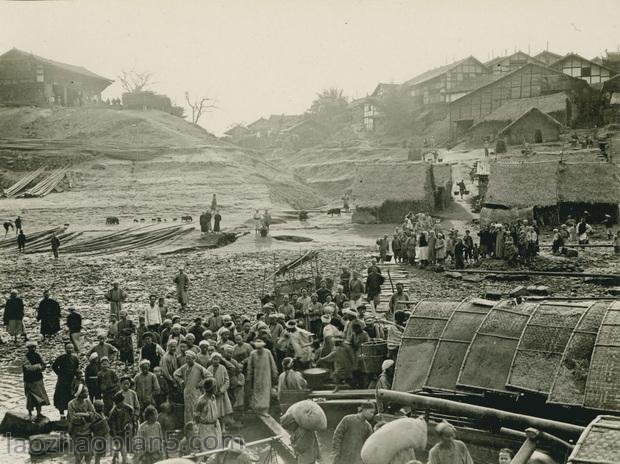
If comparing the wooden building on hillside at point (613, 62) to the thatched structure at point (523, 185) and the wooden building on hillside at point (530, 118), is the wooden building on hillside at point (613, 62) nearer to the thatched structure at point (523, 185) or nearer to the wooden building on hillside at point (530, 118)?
the wooden building on hillside at point (530, 118)

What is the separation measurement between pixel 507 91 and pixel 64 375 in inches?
2054

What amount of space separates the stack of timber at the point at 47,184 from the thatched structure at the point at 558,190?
2798 cm

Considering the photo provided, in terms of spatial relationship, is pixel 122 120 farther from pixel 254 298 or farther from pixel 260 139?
pixel 254 298

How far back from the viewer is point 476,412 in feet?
26.2

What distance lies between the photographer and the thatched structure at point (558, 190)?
3055 centimetres

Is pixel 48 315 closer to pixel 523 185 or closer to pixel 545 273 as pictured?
pixel 545 273

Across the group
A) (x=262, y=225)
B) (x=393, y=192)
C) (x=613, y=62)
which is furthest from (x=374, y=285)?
(x=613, y=62)

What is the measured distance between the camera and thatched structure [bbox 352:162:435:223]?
35.0 m

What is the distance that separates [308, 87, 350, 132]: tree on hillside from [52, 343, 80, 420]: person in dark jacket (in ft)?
225

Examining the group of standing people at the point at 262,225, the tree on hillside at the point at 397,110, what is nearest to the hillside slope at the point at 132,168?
the group of standing people at the point at 262,225

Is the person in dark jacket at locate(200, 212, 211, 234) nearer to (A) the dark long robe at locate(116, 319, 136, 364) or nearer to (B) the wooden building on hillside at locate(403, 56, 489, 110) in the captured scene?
(A) the dark long robe at locate(116, 319, 136, 364)

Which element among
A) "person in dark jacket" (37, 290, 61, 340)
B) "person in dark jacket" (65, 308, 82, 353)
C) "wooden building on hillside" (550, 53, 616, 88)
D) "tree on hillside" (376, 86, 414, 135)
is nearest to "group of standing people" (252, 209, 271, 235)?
"person in dark jacket" (37, 290, 61, 340)

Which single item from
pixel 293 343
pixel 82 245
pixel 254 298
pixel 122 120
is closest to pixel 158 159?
pixel 122 120

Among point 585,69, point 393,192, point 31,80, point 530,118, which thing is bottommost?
point 393,192
